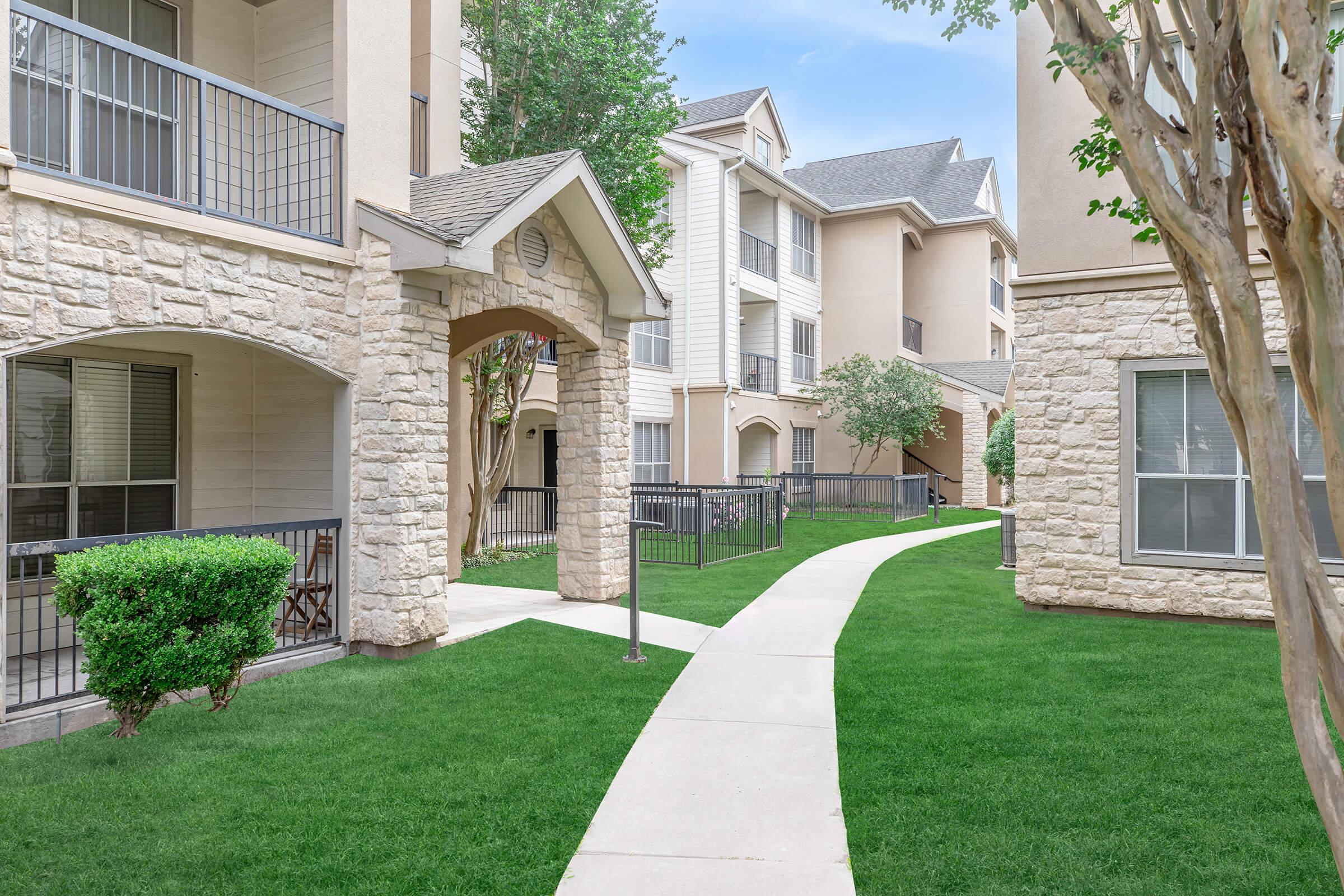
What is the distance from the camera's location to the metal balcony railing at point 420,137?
10.7m

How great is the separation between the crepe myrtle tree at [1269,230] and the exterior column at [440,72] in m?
8.64

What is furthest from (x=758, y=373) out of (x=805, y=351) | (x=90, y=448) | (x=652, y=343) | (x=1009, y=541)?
(x=90, y=448)

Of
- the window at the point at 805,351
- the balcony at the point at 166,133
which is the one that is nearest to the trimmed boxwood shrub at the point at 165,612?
the balcony at the point at 166,133

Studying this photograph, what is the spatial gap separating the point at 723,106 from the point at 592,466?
18.9 m

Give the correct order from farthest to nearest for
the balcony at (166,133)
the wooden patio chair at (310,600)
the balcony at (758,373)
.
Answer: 1. the balcony at (758,373)
2. the wooden patio chair at (310,600)
3. the balcony at (166,133)

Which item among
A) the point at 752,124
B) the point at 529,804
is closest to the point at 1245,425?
the point at 529,804

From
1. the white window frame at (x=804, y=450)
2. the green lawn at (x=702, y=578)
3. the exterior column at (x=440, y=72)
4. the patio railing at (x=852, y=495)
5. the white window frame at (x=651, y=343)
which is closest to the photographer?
the green lawn at (x=702, y=578)

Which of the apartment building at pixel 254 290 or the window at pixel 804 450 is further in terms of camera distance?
the window at pixel 804 450

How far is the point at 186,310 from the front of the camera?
21.7 ft

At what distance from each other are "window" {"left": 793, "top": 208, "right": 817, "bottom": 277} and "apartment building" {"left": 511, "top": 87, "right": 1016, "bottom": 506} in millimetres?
66

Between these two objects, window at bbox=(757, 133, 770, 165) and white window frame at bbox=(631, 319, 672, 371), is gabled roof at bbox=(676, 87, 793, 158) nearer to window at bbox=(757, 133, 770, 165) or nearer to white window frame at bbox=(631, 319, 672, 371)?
window at bbox=(757, 133, 770, 165)

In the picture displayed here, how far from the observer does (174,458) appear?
8.77 meters

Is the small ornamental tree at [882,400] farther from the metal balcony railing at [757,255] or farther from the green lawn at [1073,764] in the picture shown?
the green lawn at [1073,764]

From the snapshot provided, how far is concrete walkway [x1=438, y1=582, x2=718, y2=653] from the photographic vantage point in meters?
8.70
